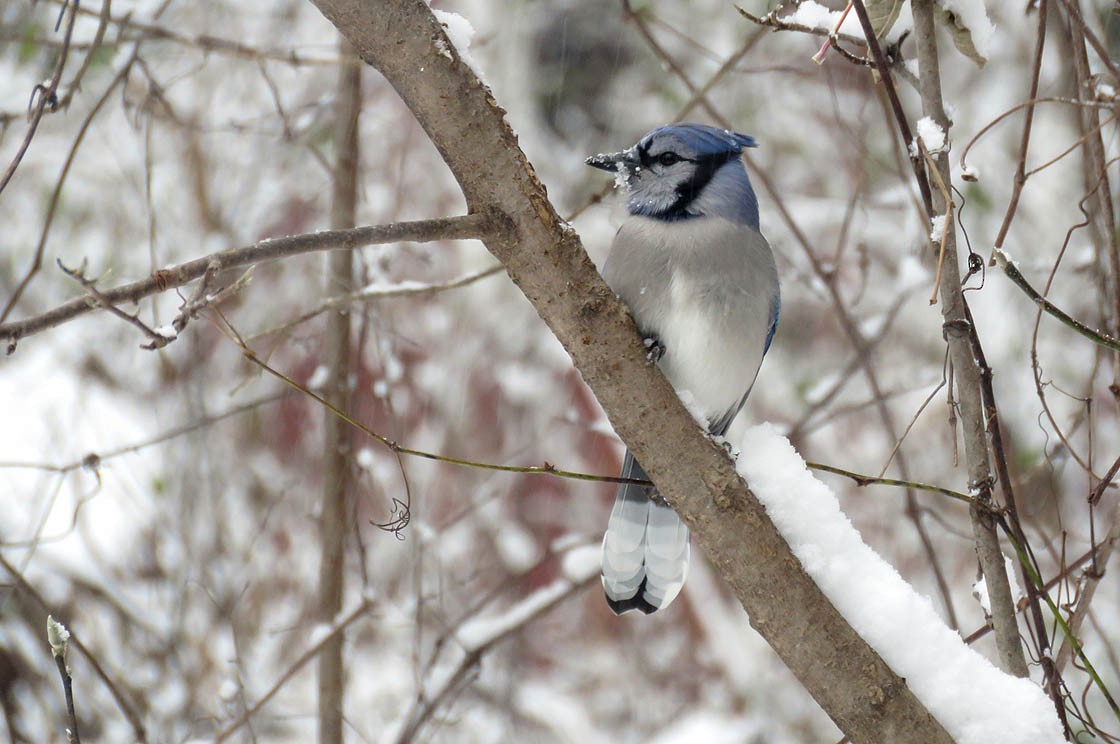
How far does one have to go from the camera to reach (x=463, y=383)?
529 cm

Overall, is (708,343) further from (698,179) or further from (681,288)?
(698,179)

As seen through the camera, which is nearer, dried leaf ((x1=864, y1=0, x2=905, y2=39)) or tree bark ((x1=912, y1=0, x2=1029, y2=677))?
tree bark ((x1=912, y1=0, x2=1029, y2=677))

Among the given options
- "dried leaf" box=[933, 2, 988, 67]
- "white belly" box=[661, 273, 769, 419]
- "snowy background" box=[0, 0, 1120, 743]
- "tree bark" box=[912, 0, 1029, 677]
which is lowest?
"tree bark" box=[912, 0, 1029, 677]

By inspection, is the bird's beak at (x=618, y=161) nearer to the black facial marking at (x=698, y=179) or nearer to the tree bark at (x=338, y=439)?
the black facial marking at (x=698, y=179)

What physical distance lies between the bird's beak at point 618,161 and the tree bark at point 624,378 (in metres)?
0.90

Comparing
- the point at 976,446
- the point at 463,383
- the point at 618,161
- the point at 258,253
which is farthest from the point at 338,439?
the point at 463,383

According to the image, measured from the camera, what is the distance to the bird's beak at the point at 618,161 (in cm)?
248

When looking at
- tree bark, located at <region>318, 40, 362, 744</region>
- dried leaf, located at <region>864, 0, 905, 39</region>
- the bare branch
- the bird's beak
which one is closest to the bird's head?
the bird's beak

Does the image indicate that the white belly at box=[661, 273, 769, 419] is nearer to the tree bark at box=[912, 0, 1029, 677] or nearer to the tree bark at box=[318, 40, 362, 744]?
the tree bark at box=[912, 0, 1029, 677]

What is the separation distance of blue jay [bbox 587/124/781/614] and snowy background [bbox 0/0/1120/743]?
102cm

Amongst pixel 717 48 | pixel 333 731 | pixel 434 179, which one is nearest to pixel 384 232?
pixel 333 731

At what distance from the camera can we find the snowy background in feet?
12.4

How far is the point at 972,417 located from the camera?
1.61 m

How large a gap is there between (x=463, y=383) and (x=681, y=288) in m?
3.12
